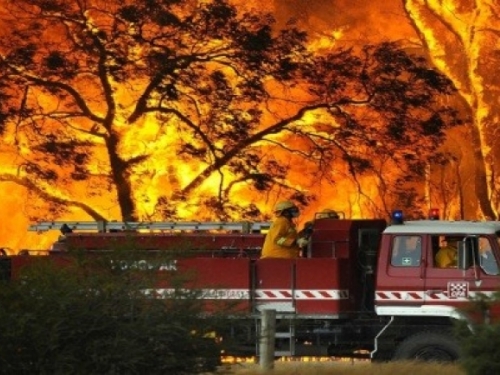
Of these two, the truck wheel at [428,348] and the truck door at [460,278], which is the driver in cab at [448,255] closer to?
the truck door at [460,278]

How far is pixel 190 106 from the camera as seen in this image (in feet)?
82.6

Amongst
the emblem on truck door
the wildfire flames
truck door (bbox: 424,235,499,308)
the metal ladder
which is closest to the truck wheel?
truck door (bbox: 424,235,499,308)

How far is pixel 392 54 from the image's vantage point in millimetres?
24984

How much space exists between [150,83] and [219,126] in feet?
4.52

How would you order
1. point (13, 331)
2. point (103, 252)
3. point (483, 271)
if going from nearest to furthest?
point (13, 331), point (103, 252), point (483, 271)

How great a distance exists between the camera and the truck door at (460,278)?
55.9 ft

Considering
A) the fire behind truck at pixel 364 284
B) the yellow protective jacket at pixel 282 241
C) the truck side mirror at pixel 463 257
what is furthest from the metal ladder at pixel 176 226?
the truck side mirror at pixel 463 257

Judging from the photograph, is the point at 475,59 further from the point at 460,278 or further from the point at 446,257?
the point at 460,278

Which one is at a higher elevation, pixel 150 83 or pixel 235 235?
pixel 150 83

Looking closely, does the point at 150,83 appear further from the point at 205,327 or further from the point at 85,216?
the point at 205,327

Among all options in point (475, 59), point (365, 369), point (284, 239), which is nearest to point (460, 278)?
point (284, 239)

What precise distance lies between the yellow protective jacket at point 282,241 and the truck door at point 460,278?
1.77 metres

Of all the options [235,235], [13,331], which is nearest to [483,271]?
[235,235]

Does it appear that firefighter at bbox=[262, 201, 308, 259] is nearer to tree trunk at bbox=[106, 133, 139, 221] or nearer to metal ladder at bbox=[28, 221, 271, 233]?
metal ladder at bbox=[28, 221, 271, 233]
